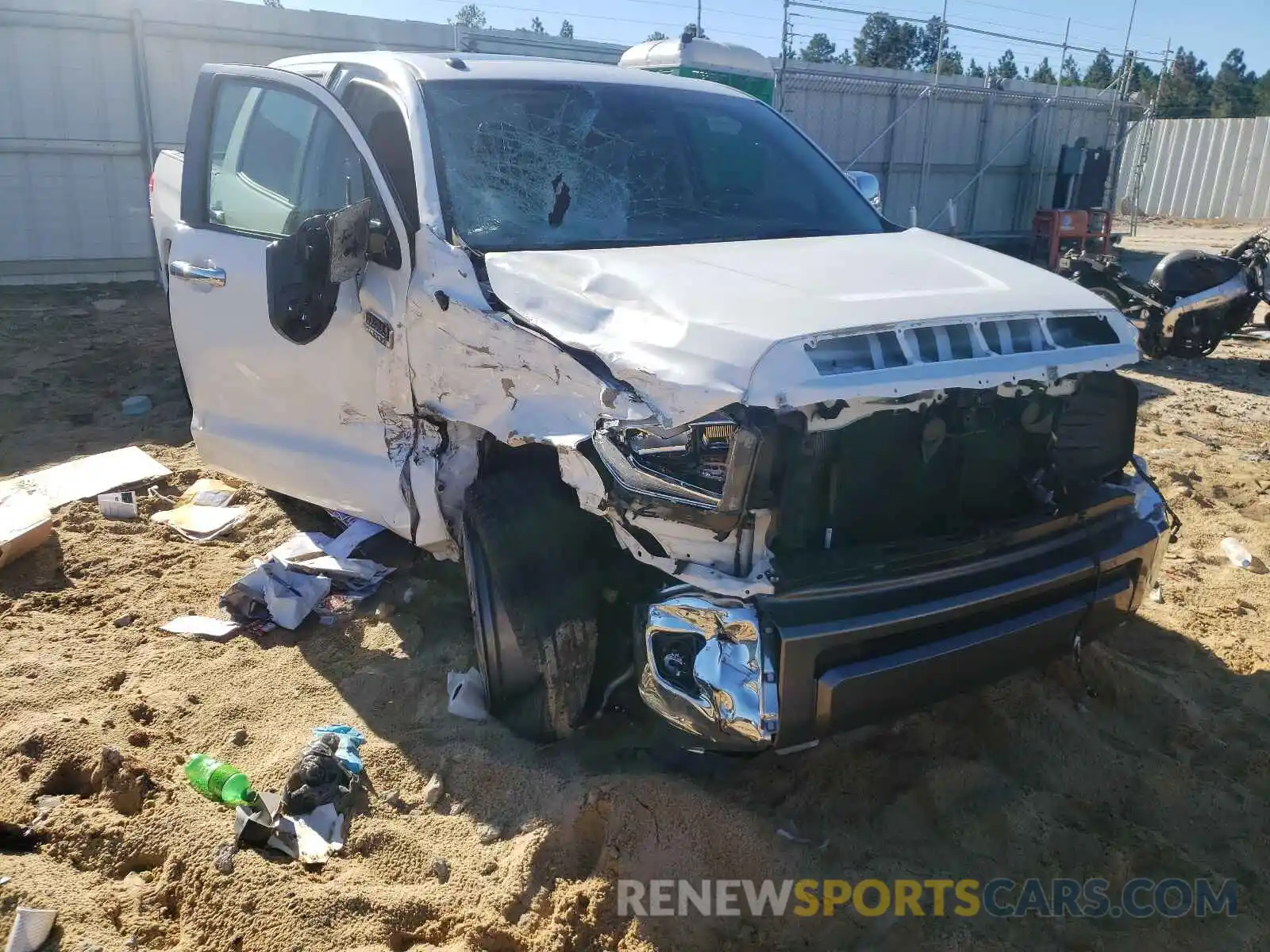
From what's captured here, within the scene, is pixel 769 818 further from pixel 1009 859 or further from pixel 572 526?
pixel 572 526

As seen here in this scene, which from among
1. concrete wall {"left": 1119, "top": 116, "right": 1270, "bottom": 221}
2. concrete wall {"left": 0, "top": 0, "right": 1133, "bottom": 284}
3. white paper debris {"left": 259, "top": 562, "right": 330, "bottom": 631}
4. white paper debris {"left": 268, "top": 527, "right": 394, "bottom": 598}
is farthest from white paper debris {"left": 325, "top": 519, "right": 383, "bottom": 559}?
concrete wall {"left": 1119, "top": 116, "right": 1270, "bottom": 221}

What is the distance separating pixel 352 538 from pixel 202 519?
962mm

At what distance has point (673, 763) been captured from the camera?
115 inches

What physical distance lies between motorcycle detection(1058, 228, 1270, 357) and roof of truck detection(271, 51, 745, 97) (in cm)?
556

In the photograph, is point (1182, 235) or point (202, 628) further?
point (1182, 235)

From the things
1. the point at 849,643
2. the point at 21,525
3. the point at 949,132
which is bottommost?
the point at 21,525

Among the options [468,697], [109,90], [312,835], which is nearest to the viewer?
[312,835]

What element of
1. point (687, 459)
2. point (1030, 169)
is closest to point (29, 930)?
point (687, 459)

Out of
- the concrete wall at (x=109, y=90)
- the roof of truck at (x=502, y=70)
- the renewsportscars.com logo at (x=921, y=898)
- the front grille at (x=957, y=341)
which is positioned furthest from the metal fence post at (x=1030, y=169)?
the renewsportscars.com logo at (x=921, y=898)

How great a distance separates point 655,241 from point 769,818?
1.83 m

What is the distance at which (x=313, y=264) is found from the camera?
3.13 metres

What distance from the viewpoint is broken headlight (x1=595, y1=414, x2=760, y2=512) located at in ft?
7.68

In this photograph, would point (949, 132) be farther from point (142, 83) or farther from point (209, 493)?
point (209, 493)

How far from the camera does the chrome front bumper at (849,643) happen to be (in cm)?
235
